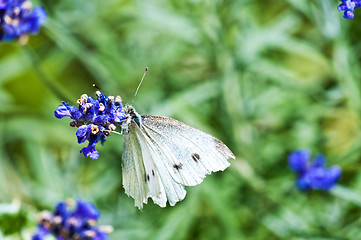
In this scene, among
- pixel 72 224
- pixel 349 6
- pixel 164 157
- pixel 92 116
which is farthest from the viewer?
pixel 72 224

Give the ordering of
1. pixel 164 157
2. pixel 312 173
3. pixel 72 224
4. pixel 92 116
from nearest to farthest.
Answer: pixel 92 116
pixel 164 157
pixel 72 224
pixel 312 173

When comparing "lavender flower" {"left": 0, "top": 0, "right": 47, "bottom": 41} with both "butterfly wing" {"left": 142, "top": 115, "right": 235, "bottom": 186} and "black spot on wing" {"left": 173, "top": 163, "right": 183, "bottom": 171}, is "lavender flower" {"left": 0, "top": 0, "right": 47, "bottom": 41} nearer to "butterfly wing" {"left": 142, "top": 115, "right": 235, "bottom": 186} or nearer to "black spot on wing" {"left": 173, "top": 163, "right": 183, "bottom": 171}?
"butterfly wing" {"left": 142, "top": 115, "right": 235, "bottom": 186}

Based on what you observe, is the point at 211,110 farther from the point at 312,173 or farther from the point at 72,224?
the point at 72,224

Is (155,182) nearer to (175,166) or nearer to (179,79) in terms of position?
(175,166)

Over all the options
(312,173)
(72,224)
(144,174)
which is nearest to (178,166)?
(144,174)

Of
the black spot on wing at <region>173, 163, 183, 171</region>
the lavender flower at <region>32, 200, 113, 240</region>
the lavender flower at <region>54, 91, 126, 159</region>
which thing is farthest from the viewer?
the lavender flower at <region>32, 200, 113, 240</region>

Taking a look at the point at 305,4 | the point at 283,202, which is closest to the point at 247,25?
the point at 305,4

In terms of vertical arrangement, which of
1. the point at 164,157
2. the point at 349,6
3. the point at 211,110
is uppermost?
the point at 211,110

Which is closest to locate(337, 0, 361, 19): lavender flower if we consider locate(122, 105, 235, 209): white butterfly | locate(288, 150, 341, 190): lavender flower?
locate(122, 105, 235, 209): white butterfly
